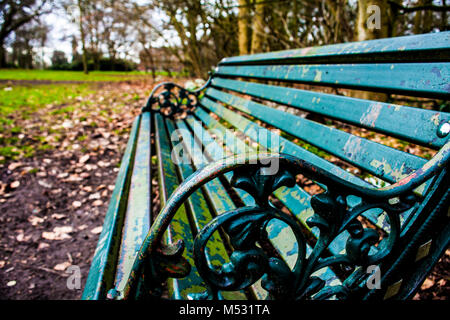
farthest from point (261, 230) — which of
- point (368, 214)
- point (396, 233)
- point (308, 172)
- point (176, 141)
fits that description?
point (176, 141)

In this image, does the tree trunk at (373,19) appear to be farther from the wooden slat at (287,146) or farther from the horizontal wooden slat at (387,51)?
the horizontal wooden slat at (387,51)

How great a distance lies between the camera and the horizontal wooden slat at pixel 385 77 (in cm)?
81

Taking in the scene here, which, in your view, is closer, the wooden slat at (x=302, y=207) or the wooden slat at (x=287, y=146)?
the wooden slat at (x=302, y=207)

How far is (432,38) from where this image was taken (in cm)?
84

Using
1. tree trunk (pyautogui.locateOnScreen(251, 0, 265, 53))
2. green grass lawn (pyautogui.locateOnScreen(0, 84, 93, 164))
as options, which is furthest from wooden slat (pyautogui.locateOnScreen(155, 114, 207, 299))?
tree trunk (pyautogui.locateOnScreen(251, 0, 265, 53))

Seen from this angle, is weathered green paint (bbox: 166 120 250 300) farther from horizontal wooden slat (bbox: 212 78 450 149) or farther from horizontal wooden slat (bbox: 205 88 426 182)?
horizontal wooden slat (bbox: 212 78 450 149)

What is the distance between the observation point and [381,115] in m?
0.95

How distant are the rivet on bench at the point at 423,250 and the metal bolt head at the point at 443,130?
32cm

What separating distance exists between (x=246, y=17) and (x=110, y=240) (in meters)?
5.25

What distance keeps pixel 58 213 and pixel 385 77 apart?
2.59 meters

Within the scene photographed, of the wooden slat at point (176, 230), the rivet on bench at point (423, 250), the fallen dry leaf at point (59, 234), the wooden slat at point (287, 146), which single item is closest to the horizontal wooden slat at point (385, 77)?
the wooden slat at point (287, 146)

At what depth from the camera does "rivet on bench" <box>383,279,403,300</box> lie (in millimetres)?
864

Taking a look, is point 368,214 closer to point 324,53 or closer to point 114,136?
point 324,53

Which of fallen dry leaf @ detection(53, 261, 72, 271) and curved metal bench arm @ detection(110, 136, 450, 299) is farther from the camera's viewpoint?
fallen dry leaf @ detection(53, 261, 72, 271)
